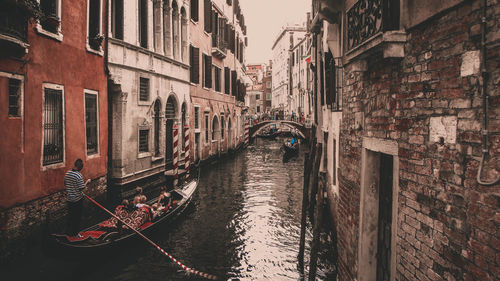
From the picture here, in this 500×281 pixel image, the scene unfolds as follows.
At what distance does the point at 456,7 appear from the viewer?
7.74ft

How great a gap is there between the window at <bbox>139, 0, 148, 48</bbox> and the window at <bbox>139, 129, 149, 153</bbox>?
9.35 feet

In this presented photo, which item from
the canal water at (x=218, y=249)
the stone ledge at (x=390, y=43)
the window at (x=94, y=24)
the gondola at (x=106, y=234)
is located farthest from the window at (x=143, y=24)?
the stone ledge at (x=390, y=43)

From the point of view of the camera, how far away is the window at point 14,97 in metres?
6.16

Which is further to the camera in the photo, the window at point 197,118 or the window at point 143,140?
the window at point 197,118

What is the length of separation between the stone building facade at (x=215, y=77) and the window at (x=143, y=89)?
445cm

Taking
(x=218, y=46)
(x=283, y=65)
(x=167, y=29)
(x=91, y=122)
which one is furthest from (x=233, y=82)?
(x=283, y=65)

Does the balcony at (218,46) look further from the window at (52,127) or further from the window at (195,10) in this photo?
the window at (52,127)

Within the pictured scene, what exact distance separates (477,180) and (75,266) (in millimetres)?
6413

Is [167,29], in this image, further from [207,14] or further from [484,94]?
[484,94]

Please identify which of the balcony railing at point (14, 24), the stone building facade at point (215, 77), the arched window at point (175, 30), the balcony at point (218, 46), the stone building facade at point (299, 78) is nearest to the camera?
the balcony railing at point (14, 24)

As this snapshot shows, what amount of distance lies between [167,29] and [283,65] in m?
37.8

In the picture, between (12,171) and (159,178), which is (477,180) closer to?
(12,171)

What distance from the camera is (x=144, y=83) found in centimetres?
1180

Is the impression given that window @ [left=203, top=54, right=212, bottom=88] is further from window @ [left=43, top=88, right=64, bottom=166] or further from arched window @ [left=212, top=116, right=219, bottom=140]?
window @ [left=43, top=88, right=64, bottom=166]
